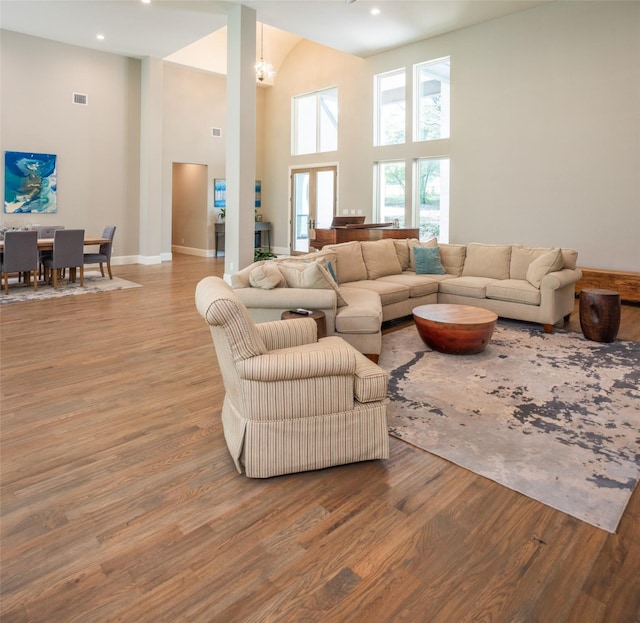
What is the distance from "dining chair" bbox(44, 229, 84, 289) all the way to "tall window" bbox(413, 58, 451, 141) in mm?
6287

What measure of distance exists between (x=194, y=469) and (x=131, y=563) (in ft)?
2.18

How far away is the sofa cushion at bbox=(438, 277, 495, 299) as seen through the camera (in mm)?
5679

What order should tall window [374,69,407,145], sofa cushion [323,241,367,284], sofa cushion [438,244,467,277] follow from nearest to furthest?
sofa cushion [323,241,367,284] < sofa cushion [438,244,467,277] < tall window [374,69,407,145]

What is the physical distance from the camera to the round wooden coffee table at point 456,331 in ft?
13.8

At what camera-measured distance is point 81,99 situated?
373 inches

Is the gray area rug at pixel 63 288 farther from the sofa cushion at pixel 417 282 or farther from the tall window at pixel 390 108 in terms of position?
the tall window at pixel 390 108

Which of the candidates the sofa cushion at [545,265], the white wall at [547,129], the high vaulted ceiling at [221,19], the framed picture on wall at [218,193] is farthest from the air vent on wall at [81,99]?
the sofa cushion at [545,265]

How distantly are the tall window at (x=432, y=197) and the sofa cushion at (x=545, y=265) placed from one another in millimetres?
3875

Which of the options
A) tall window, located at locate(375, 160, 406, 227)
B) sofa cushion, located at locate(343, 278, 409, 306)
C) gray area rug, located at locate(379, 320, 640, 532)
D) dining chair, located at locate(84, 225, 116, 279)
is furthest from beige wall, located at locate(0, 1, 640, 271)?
sofa cushion, located at locate(343, 278, 409, 306)

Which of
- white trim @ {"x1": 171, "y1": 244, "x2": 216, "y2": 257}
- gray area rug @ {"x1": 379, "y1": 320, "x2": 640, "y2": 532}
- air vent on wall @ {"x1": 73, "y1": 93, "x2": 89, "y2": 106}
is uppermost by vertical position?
air vent on wall @ {"x1": 73, "y1": 93, "x2": 89, "y2": 106}

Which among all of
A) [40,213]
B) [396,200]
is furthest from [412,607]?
[40,213]

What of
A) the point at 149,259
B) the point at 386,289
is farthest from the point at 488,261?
the point at 149,259

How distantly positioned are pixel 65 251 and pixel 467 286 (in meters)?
5.86

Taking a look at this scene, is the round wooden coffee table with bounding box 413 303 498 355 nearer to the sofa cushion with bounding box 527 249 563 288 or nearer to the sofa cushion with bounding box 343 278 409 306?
the sofa cushion with bounding box 343 278 409 306
